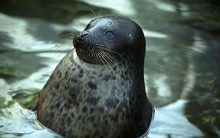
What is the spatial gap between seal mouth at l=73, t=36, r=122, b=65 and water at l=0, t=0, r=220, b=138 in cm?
37

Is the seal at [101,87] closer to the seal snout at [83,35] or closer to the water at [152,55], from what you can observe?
the seal snout at [83,35]

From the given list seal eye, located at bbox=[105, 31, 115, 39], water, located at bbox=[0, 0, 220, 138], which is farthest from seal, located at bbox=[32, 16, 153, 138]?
water, located at bbox=[0, 0, 220, 138]

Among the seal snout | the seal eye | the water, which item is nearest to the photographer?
the seal snout

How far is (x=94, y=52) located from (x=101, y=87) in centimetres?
40

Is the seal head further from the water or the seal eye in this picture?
the water

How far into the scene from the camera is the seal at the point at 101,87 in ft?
16.6

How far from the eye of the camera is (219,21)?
964cm

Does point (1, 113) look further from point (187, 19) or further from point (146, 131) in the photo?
point (187, 19)

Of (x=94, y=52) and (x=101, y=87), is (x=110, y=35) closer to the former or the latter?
(x=94, y=52)

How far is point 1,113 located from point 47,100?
63 centimetres

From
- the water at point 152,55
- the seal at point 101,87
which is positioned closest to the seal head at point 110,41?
the seal at point 101,87

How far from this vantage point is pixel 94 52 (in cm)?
506

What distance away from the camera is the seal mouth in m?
5.04

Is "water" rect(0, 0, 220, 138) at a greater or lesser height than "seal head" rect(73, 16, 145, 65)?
lesser
